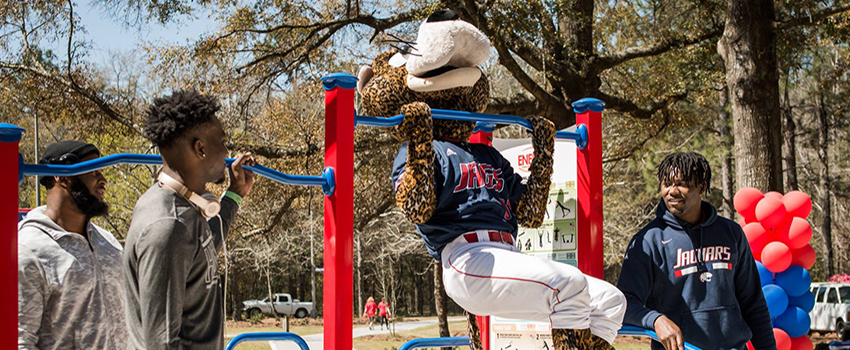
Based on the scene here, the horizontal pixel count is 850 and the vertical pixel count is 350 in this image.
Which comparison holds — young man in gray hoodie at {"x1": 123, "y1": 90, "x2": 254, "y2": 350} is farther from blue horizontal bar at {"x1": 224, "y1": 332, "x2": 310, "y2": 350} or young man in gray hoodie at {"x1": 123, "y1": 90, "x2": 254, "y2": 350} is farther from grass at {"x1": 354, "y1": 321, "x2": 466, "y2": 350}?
grass at {"x1": 354, "y1": 321, "x2": 466, "y2": 350}

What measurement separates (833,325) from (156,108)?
19.7 meters

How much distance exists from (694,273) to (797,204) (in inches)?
120

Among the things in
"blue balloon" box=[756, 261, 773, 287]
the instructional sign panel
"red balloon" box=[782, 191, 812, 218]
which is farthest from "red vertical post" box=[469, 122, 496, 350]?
"red balloon" box=[782, 191, 812, 218]

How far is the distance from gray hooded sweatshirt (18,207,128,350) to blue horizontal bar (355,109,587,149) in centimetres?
121

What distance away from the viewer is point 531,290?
9.39ft

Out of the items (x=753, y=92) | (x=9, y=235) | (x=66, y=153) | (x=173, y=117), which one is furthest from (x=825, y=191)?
(x=9, y=235)

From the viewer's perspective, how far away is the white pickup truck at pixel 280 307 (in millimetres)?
33062

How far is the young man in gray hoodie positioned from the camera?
1.85 metres

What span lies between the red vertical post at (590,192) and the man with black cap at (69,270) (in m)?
2.31

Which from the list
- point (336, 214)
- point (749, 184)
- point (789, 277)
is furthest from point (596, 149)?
point (749, 184)

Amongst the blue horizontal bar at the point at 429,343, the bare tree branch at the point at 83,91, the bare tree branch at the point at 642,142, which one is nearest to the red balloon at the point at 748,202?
the blue horizontal bar at the point at 429,343

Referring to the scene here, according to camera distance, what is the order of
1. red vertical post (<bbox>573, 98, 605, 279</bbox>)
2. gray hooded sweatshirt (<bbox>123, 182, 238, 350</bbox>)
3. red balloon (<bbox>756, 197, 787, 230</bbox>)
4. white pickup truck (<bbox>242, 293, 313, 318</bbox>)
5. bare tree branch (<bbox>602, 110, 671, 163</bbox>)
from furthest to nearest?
white pickup truck (<bbox>242, 293, 313, 318</bbox>) < bare tree branch (<bbox>602, 110, 671, 163</bbox>) < red balloon (<bbox>756, 197, 787, 230</bbox>) < red vertical post (<bbox>573, 98, 605, 279</bbox>) < gray hooded sweatshirt (<bbox>123, 182, 238, 350</bbox>)

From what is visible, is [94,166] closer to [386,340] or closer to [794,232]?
[794,232]

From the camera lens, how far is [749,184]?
7.96 meters
